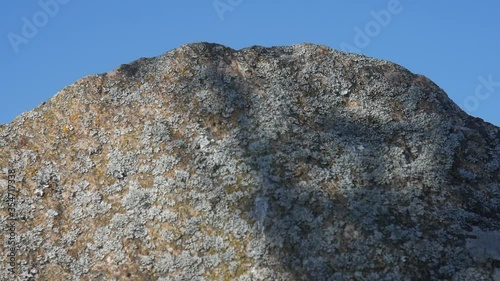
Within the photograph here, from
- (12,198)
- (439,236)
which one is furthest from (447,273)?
(12,198)

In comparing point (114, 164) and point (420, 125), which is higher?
point (420, 125)

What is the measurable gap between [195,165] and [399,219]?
1295mm

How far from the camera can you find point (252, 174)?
3.95m

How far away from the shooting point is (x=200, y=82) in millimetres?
4387

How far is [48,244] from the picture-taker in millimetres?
3928

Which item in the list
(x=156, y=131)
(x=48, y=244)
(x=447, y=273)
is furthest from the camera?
(x=156, y=131)

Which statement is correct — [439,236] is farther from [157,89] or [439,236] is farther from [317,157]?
[157,89]

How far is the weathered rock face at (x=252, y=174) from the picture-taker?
369 centimetres

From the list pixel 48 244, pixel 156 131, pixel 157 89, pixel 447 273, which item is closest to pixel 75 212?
pixel 48 244

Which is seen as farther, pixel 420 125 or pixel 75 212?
pixel 420 125

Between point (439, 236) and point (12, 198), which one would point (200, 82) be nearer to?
point (12, 198)

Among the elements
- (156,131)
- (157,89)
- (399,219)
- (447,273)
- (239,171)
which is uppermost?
(157,89)

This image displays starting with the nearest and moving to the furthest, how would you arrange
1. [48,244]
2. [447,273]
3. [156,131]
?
[447,273]
[48,244]
[156,131]

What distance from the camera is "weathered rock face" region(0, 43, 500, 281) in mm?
3688
